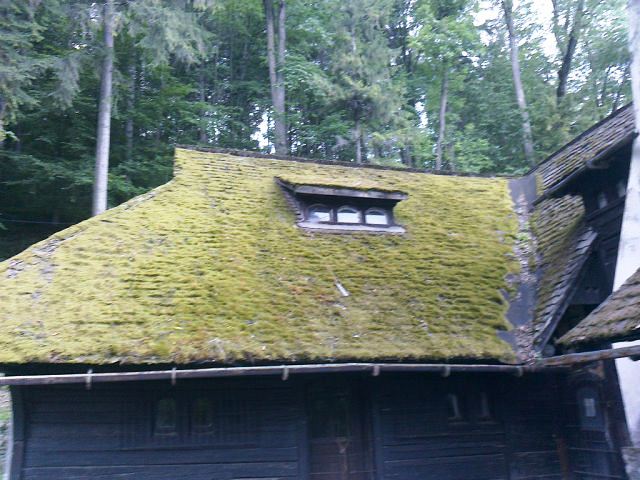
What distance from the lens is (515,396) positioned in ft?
33.8

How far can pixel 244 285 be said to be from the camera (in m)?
9.71

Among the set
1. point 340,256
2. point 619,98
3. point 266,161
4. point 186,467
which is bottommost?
point 186,467

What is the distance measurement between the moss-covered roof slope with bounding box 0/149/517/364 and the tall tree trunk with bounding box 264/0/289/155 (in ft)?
35.4

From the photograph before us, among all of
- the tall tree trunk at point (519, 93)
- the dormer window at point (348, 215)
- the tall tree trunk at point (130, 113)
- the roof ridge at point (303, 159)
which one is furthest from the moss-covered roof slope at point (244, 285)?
the tall tree trunk at point (519, 93)

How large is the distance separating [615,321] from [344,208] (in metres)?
6.91

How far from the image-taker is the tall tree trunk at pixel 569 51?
2595 centimetres

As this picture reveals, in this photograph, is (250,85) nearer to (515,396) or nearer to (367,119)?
(367,119)

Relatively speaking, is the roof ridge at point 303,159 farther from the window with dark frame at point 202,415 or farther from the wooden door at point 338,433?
the window with dark frame at point 202,415

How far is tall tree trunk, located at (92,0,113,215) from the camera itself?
1694cm

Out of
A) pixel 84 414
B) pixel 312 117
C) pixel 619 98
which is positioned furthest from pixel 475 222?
pixel 619 98

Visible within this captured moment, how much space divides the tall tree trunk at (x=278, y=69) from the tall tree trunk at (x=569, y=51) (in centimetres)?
1170

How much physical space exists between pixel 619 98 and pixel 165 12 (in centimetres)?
2118

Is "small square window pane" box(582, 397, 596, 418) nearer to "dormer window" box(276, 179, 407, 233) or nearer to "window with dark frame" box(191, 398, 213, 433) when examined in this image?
"dormer window" box(276, 179, 407, 233)

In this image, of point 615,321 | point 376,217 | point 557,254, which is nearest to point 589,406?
point 557,254
